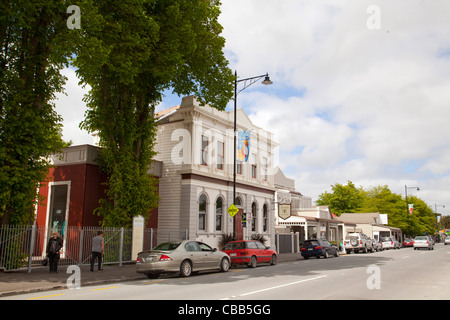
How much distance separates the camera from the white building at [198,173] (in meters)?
26.9

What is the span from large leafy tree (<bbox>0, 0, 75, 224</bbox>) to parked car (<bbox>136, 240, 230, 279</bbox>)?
5.45 metres

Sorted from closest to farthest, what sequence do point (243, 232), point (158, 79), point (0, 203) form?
1. point (0, 203)
2. point (158, 79)
3. point (243, 232)

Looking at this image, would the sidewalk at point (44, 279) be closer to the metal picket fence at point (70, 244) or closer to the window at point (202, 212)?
the metal picket fence at point (70, 244)

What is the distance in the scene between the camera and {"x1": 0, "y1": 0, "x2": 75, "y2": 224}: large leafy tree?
1543 cm

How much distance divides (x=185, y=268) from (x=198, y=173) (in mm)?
11946

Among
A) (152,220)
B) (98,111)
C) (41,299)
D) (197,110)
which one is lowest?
(41,299)

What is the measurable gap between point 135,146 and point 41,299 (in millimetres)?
12754

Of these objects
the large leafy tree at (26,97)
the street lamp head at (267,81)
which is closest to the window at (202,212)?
A: the street lamp head at (267,81)

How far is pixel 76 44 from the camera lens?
15617mm

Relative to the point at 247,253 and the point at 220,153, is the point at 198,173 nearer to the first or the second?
the point at 220,153

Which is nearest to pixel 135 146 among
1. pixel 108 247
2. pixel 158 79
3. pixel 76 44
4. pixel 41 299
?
pixel 158 79

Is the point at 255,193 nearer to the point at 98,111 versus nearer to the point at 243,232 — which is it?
the point at 243,232

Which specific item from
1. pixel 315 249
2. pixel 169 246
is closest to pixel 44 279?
pixel 169 246

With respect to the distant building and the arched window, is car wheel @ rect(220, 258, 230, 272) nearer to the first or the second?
the arched window
